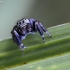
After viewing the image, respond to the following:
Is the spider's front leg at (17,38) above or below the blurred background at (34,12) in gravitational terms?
above

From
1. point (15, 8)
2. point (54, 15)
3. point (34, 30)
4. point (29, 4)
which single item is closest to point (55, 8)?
point (54, 15)

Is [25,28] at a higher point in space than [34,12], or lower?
higher

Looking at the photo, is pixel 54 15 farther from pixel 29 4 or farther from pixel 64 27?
pixel 64 27

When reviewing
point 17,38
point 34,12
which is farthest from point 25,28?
point 34,12

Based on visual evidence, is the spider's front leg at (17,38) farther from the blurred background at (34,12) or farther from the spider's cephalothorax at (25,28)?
the blurred background at (34,12)

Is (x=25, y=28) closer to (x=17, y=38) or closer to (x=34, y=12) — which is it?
(x=17, y=38)

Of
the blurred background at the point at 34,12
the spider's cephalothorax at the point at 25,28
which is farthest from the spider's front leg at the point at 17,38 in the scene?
the blurred background at the point at 34,12

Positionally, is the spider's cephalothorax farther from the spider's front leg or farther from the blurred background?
the blurred background

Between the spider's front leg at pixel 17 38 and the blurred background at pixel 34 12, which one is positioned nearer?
the spider's front leg at pixel 17 38

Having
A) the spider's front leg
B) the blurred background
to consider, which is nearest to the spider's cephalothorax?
the spider's front leg

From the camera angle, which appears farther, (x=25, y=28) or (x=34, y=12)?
(x=34, y=12)
